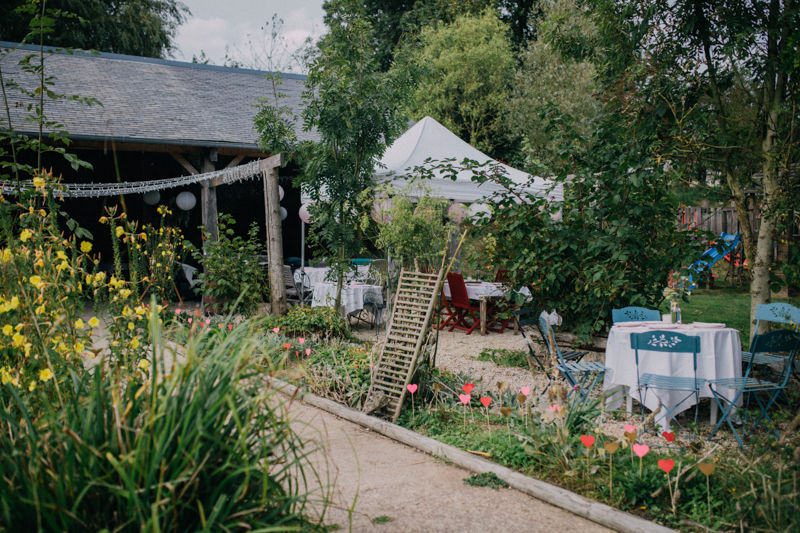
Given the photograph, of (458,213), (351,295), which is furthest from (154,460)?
(351,295)

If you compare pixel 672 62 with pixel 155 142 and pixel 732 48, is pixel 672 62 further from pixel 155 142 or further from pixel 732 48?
pixel 155 142

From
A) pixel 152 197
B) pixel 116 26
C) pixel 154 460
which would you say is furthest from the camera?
pixel 116 26

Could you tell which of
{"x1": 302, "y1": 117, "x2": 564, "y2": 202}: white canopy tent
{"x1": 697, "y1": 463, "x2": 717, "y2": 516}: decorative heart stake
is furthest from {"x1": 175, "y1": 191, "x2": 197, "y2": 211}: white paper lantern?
{"x1": 697, "y1": 463, "x2": 717, "y2": 516}: decorative heart stake

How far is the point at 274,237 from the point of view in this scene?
639 cm

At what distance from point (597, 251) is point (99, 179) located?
11.3 meters

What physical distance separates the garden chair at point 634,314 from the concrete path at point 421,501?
2265 millimetres

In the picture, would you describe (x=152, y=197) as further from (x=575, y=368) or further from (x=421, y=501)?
(x=421, y=501)

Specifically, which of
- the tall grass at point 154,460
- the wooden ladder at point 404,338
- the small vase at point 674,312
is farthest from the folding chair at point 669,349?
the tall grass at point 154,460

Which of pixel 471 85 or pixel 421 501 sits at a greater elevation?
pixel 471 85

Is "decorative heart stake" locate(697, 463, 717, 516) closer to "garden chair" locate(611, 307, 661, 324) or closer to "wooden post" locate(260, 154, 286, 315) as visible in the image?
"garden chair" locate(611, 307, 661, 324)

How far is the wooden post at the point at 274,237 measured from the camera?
6355 millimetres

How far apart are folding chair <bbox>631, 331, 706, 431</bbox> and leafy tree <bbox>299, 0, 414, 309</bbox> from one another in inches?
128

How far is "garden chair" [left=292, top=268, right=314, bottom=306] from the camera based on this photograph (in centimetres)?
842

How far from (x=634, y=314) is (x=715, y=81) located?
7.23 feet
